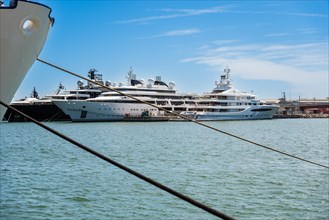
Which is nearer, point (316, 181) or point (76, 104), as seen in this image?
point (316, 181)

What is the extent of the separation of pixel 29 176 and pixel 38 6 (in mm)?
11987

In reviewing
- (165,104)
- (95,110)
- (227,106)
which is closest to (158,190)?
(95,110)

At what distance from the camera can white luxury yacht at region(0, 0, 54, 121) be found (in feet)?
22.5

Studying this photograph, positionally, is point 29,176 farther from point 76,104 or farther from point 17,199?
point 76,104

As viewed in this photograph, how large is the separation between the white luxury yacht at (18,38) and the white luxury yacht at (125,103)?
68.2 metres

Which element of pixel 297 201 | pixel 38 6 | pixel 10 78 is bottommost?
pixel 297 201

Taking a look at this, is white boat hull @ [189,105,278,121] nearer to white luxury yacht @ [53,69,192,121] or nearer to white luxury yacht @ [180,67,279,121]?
white luxury yacht @ [180,67,279,121]

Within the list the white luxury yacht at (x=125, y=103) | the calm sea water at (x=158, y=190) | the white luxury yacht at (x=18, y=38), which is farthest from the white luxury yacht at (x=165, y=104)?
the white luxury yacht at (x=18, y=38)

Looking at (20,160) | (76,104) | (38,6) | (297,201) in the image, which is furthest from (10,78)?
(76,104)

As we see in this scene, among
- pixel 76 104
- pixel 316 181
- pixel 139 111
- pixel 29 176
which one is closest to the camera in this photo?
pixel 316 181

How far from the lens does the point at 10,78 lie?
7512 mm

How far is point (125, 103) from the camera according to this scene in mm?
79625

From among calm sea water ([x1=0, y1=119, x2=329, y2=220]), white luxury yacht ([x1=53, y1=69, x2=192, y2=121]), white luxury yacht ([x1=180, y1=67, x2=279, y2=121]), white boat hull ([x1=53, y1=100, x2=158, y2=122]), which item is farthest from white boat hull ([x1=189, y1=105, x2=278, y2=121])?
calm sea water ([x1=0, y1=119, x2=329, y2=220])

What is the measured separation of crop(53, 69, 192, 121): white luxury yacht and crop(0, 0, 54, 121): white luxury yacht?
6821 cm
